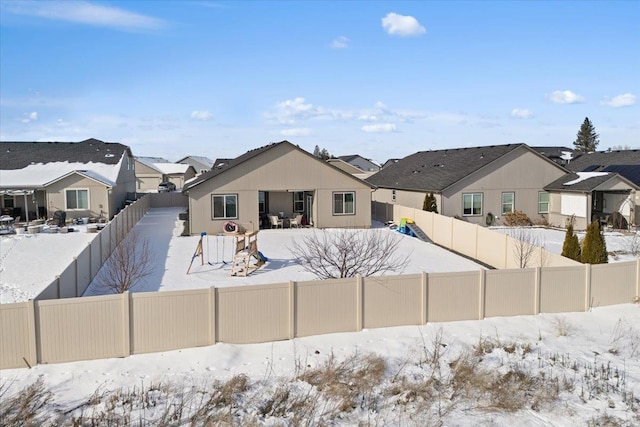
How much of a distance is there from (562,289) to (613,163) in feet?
100.0

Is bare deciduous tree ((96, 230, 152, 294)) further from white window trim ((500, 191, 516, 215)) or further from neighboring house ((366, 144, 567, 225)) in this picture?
white window trim ((500, 191, 516, 215))

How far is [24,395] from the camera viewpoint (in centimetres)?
922

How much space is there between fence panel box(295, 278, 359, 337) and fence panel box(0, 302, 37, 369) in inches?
214

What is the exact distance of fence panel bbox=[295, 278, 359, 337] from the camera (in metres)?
12.4

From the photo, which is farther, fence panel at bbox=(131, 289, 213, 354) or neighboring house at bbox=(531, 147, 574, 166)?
neighboring house at bbox=(531, 147, 574, 166)

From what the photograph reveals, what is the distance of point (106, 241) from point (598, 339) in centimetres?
1706

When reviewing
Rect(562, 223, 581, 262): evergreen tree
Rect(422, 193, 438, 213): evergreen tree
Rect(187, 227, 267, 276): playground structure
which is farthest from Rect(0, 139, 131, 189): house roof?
Rect(562, 223, 581, 262): evergreen tree

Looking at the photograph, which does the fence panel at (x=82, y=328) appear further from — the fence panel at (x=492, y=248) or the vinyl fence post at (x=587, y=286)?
the fence panel at (x=492, y=248)

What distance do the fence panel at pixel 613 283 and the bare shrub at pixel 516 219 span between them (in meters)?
18.1

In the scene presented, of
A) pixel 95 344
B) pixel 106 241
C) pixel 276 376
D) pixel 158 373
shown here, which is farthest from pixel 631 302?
pixel 106 241

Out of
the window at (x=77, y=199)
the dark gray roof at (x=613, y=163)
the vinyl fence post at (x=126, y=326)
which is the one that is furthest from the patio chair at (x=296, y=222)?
the dark gray roof at (x=613, y=163)

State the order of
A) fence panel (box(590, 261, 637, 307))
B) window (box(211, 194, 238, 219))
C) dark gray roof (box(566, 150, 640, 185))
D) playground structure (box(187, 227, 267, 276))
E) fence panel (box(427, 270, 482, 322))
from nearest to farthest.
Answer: fence panel (box(427, 270, 482, 322)) < fence panel (box(590, 261, 637, 307)) < playground structure (box(187, 227, 267, 276)) < window (box(211, 194, 238, 219)) < dark gray roof (box(566, 150, 640, 185))

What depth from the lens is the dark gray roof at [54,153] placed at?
3962 cm

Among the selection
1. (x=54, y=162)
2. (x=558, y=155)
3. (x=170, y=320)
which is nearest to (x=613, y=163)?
(x=558, y=155)
